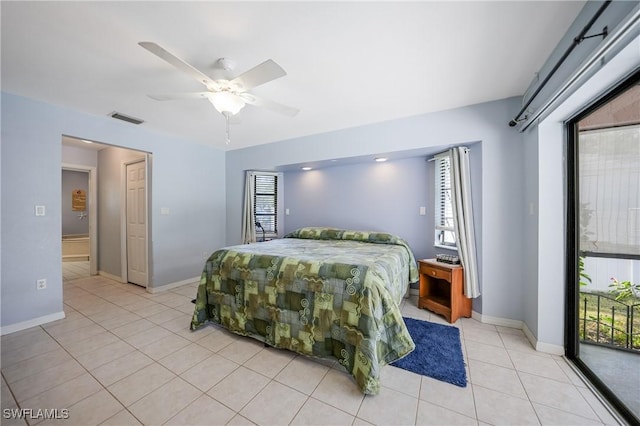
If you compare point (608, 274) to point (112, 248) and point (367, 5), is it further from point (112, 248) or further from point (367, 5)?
point (112, 248)

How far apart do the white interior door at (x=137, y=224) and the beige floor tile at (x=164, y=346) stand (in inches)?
74.8

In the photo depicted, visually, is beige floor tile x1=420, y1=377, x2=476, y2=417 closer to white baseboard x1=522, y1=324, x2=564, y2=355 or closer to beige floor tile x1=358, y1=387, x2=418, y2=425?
beige floor tile x1=358, y1=387, x2=418, y2=425

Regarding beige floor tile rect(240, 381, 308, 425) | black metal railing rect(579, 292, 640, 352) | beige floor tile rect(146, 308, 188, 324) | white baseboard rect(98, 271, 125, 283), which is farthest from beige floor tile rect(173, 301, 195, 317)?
black metal railing rect(579, 292, 640, 352)

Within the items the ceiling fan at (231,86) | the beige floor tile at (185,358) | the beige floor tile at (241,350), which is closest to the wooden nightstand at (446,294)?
the beige floor tile at (241,350)

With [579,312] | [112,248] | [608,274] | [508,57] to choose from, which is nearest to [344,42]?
[508,57]

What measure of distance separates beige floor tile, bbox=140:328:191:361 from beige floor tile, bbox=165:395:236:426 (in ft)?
2.43

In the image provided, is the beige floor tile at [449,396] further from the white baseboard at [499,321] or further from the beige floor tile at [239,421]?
the white baseboard at [499,321]

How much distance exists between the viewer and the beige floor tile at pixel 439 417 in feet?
4.45

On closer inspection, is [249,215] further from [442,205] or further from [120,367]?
[442,205]

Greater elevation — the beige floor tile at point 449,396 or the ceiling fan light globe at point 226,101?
the ceiling fan light globe at point 226,101

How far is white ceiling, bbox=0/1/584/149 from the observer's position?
1.39 m

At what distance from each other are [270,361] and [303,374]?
32 centimetres

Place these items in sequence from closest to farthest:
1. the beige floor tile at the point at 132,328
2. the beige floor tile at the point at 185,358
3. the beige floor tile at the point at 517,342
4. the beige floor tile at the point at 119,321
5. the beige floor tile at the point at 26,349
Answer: the beige floor tile at the point at 185,358, the beige floor tile at the point at 26,349, the beige floor tile at the point at 517,342, the beige floor tile at the point at 132,328, the beige floor tile at the point at 119,321

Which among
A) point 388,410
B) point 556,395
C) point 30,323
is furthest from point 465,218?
point 30,323
